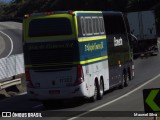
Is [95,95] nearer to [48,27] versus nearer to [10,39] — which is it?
[48,27]

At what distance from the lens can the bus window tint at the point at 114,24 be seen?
25.6 metres

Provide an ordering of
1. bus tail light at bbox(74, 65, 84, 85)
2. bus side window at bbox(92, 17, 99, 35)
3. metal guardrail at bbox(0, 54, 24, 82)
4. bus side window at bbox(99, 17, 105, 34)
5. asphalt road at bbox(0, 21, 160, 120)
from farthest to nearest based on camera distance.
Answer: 1. metal guardrail at bbox(0, 54, 24, 82)
2. bus side window at bbox(99, 17, 105, 34)
3. bus side window at bbox(92, 17, 99, 35)
4. bus tail light at bbox(74, 65, 84, 85)
5. asphalt road at bbox(0, 21, 160, 120)

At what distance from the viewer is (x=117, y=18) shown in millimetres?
27859

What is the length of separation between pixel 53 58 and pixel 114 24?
6518mm

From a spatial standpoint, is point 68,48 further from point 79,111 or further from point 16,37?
point 16,37

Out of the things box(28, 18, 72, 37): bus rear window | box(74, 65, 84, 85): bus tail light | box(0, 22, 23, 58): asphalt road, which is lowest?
box(0, 22, 23, 58): asphalt road

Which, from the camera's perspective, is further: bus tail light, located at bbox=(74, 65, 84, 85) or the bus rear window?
the bus rear window

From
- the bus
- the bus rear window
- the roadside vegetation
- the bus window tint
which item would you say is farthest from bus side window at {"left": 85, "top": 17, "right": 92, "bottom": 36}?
the roadside vegetation

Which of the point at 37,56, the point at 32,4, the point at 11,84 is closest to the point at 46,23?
the point at 37,56

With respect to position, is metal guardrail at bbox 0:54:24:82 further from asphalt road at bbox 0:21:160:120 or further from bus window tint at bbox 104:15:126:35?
bus window tint at bbox 104:15:126:35

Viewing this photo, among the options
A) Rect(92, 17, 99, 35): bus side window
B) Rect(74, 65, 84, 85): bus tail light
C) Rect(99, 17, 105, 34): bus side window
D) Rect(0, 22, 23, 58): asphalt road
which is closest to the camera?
Rect(74, 65, 84, 85): bus tail light

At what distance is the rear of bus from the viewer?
2103cm

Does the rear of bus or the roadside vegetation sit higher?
the rear of bus

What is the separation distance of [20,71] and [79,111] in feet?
38.4
